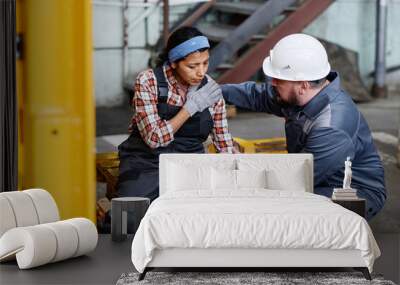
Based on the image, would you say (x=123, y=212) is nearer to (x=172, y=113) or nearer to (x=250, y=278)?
(x=172, y=113)

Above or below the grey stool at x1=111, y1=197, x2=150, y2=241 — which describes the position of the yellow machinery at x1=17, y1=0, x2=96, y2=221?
above

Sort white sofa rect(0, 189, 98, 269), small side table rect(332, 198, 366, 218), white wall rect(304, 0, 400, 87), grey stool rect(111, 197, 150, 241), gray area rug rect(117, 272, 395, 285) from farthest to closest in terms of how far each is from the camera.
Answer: white wall rect(304, 0, 400, 87), grey stool rect(111, 197, 150, 241), small side table rect(332, 198, 366, 218), white sofa rect(0, 189, 98, 269), gray area rug rect(117, 272, 395, 285)

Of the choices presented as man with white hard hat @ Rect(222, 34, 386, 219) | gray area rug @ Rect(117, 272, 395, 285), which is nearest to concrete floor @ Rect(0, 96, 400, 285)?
man with white hard hat @ Rect(222, 34, 386, 219)

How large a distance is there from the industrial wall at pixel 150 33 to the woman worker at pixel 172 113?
17 cm

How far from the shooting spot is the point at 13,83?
658 centimetres

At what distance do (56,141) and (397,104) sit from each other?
2975mm

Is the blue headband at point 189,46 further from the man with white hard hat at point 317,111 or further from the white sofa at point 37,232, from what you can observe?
the white sofa at point 37,232

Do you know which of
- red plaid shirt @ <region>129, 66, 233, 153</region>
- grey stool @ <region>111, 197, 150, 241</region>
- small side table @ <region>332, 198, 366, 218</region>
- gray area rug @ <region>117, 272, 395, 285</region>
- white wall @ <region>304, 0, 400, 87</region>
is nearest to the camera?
gray area rug @ <region>117, 272, 395, 285</region>

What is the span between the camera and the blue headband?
679cm

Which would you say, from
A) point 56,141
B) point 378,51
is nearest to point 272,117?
point 378,51

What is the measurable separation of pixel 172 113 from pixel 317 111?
122cm

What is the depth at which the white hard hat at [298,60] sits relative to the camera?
6.77 metres

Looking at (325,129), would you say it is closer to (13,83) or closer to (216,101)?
(216,101)

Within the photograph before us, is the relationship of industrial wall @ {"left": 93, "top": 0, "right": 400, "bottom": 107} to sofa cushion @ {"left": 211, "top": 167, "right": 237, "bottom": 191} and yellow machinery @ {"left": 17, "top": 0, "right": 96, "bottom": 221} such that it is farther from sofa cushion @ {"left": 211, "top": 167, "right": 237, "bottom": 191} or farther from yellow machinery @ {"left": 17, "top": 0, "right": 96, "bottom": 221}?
sofa cushion @ {"left": 211, "top": 167, "right": 237, "bottom": 191}
